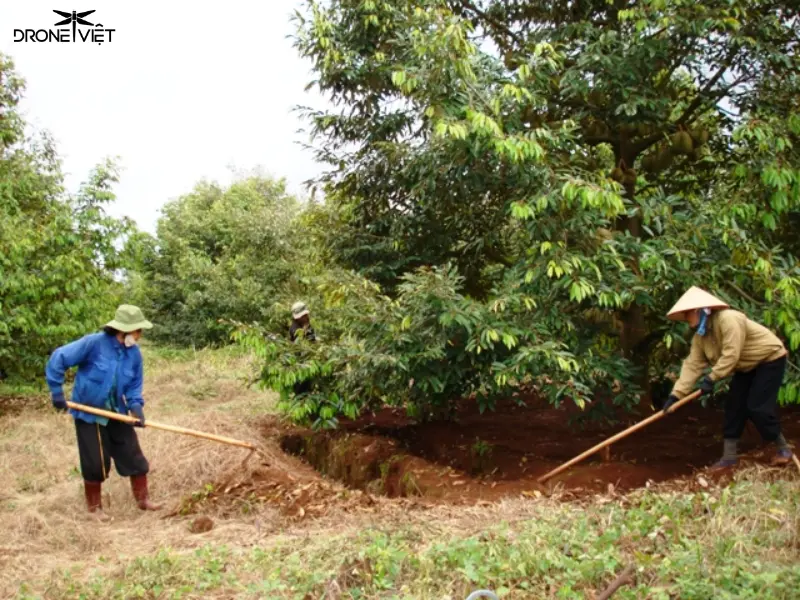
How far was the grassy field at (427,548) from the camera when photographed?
3863mm

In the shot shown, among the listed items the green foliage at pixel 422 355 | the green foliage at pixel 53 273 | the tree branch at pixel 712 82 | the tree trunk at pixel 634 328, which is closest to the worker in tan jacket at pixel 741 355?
the green foliage at pixel 422 355

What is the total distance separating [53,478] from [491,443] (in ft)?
14.6

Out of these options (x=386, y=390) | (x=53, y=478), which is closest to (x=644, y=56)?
(x=386, y=390)

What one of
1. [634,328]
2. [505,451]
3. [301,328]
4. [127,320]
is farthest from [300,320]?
[634,328]

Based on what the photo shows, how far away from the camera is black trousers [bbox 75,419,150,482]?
6.14m

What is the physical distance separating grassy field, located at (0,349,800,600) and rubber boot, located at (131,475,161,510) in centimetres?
13

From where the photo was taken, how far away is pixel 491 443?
8.40 m

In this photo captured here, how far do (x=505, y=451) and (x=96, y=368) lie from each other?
4.23 meters

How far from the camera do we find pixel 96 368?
607 centimetres

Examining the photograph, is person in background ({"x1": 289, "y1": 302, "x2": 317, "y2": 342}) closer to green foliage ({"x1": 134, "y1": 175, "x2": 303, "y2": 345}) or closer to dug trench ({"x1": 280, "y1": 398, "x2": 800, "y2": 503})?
dug trench ({"x1": 280, "y1": 398, "x2": 800, "y2": 503})

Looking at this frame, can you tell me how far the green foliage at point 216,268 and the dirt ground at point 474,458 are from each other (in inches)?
369

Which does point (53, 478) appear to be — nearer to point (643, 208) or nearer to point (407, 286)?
point (407, 286)

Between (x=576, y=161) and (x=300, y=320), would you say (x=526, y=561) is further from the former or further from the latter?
(x=300, y=320)

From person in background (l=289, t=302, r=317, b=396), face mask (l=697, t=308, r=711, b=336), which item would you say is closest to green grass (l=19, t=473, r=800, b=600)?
face mask (l=697, t=308, r=711, b=336)
